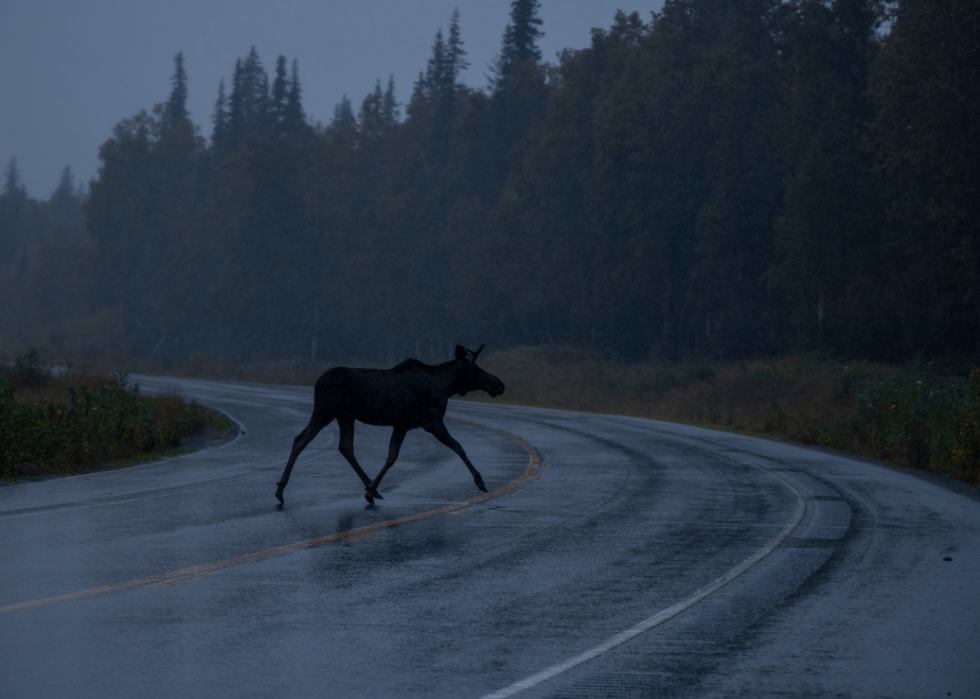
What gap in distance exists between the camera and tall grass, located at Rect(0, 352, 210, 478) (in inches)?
725

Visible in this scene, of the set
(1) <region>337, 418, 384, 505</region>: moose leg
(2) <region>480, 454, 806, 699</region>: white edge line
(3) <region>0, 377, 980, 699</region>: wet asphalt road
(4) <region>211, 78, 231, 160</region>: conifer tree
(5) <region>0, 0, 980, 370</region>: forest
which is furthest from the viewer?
(4) <region>211, 78, 231, 160</region>: conifer tree

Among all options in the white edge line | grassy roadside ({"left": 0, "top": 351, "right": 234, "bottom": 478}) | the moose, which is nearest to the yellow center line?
the moose

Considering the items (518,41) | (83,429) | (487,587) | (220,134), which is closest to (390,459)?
(487,587)

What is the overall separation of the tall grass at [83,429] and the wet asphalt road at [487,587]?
63.5 inches

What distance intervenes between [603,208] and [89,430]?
43.2 meters

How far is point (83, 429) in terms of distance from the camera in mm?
21078

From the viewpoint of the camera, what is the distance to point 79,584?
8.80 m

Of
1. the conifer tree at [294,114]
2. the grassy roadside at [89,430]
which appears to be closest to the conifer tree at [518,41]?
the conifer tree at [294,114]

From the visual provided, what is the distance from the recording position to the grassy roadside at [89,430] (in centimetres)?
1844

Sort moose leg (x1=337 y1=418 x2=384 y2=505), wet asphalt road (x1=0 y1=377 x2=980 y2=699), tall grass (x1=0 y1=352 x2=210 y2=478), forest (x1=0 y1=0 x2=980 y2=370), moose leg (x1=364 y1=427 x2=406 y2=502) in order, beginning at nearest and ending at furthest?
wet asphalt road (x1=0 y1=377 x2=980 y2=699), moose leg (x1=364 y1=427 x2=406 y2=502), moose leg (x1=337 y1=418 x2=384 y2=505), tall grass (x1=0 y1=352 x2=210 y2=478), forest (x1=0 y1=0 x2=980 y2=370)

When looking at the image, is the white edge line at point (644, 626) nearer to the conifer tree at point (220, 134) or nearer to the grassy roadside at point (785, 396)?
the grassy roadside at point (785, 396)

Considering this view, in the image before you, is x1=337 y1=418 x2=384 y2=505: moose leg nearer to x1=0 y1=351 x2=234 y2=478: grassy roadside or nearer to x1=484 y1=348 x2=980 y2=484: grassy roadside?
x1=0 y1=351 x2=234 y2=478: grassy roadside

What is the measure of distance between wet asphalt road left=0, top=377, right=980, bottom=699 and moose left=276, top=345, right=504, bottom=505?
→ 710 mm

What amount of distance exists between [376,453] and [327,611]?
14.2 meters
